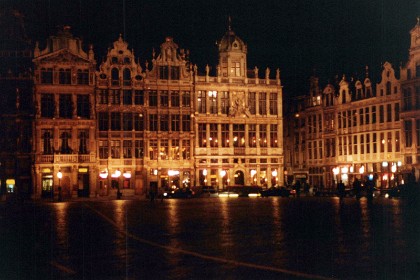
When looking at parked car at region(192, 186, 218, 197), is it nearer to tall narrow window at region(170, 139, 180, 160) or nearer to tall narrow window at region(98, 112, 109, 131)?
tall narrow window at region(170, 139, 180, 160)

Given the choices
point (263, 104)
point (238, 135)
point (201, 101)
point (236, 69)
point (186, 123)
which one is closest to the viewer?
point (186, 123)

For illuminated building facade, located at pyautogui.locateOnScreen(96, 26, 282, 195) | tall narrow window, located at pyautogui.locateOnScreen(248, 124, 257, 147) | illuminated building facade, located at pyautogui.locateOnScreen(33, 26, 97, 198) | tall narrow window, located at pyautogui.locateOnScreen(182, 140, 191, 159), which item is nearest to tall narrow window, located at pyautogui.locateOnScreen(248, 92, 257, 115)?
illuminated building facade, located at pyautogui.locateOnScreen(96, 26, 282, 195)

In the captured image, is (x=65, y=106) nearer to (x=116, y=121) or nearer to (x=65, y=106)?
(x=65, y=106)

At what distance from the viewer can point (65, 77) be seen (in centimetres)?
7550

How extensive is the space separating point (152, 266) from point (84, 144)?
2513 inches

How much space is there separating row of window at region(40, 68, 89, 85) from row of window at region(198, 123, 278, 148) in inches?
598

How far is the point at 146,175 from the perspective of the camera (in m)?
77.0

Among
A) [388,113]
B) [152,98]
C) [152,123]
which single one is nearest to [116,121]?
[152,123]

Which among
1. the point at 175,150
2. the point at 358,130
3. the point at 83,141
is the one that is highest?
the point at 358,130

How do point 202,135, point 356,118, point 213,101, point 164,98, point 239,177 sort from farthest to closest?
point 239,177
point 213,101
point 356,118
point 202,135
point 164,98

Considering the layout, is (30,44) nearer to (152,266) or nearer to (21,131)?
(21,131)

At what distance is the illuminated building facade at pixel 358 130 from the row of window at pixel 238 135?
21.8 ft

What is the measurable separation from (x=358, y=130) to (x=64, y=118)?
3557 cm

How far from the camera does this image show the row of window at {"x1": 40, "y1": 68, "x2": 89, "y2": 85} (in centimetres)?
7481
